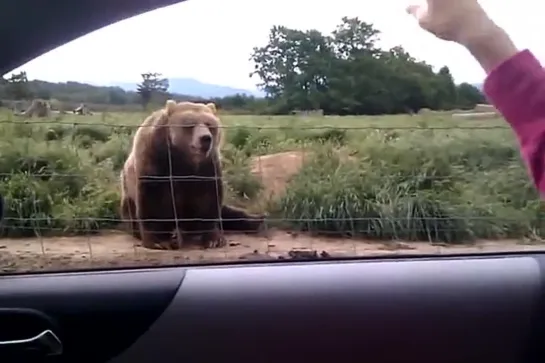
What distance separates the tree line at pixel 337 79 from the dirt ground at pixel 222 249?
4.8 inches

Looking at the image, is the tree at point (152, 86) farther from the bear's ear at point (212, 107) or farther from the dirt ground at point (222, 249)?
the dirt ground at point (222, 249)

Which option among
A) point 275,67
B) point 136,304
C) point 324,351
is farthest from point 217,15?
point 324,351

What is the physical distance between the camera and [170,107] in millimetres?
1791

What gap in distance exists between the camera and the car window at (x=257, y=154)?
1.73 meters

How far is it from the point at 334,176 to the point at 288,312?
284 millimetres

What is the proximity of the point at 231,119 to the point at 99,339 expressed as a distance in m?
0.49

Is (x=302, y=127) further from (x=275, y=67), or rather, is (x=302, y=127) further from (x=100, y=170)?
(x=100, y=170)

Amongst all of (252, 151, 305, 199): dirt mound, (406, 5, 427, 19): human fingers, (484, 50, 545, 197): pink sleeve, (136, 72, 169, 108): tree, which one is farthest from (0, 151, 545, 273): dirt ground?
(484, 50, 545, 197): pink sleeve

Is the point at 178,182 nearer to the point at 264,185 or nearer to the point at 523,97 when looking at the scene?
the point at 264,185

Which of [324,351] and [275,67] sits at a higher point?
A: [275,67]

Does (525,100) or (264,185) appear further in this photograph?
(264,185)

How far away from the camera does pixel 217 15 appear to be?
173 cm

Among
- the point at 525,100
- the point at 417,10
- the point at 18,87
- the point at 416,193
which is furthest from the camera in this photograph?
the point at 416,193

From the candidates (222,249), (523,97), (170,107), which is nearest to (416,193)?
(222,249)
